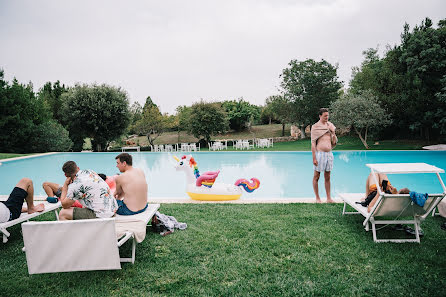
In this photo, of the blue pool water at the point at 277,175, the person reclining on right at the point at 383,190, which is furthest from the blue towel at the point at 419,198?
the blue pool water at the point at 277,175

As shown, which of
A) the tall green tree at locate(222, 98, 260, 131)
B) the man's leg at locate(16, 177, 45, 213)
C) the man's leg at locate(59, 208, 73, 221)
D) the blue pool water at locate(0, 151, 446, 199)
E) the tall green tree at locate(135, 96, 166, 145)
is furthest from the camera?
the tall green tree at locate(222, 98, 260, 131)

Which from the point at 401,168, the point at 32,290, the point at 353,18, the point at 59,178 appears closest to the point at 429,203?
the point at 401,168

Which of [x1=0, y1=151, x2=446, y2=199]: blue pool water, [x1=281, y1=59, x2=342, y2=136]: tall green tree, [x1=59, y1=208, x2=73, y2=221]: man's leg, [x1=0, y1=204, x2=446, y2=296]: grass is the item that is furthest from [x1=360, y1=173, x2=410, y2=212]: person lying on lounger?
[x1=281, y1=59, x2=342, y2=136]: tall green tree

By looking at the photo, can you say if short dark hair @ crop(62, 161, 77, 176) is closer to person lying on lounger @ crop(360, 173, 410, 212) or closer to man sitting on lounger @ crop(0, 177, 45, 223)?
man sitting on lounger @ crop(0, 177, 45, 223)

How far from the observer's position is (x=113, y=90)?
891 inches

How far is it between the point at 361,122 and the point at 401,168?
14.6 meters

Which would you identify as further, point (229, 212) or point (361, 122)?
point (361, 122)

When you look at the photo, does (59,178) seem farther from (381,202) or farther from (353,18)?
(353,18)

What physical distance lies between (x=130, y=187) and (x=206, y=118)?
19.3m

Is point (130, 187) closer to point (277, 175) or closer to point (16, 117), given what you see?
point (277, 175)

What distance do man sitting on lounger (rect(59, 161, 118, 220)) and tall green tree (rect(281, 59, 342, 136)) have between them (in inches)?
930

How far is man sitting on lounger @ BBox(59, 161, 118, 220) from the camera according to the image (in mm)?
3279

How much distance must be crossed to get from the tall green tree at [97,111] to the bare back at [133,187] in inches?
780

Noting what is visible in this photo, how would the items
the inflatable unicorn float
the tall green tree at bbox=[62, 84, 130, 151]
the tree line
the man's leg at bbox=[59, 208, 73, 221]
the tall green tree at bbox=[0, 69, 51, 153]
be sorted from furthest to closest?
1. the tall green tree at bbox=[62, 84, 130, 151]
2. the tall green tree at bbox=[0, 69, 51, 153]
3. the tree line
4. the inflatable unicorn float
5. the man's leg at bbox=[59, 208, 73, 221]
